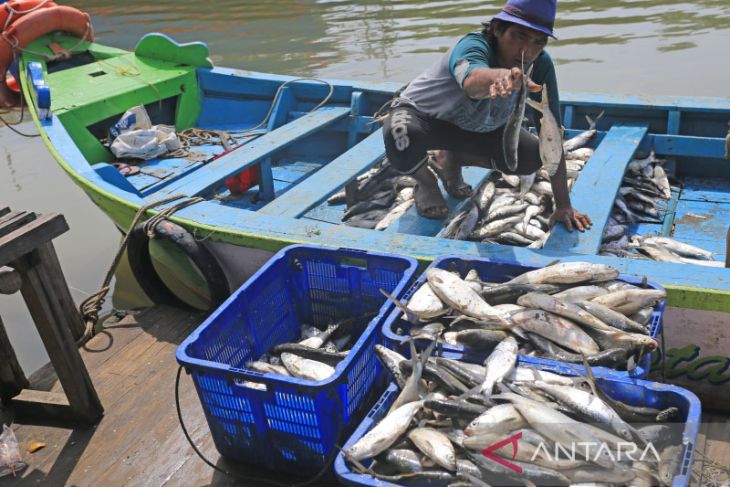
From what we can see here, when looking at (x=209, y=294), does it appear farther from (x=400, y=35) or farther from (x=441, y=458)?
(x=400, y=35)

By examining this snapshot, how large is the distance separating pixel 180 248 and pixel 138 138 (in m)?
2.53

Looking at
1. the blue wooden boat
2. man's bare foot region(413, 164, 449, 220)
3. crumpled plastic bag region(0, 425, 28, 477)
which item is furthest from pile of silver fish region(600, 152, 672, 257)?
crumpled plastic bag region(0, 425, 28, 477)

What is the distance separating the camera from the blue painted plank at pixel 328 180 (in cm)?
449

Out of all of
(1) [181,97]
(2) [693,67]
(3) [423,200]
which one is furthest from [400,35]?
(3) [423,200]

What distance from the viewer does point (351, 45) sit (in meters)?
14.8

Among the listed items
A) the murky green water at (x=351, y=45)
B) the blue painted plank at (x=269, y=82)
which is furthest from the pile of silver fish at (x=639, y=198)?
the murky green water at (x=351, y=45)

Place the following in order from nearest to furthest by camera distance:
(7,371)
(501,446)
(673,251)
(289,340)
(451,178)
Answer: (501,446), (289,340), (7,371), (673,251), (451,178)

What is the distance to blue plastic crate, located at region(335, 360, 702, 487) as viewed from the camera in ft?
7.46

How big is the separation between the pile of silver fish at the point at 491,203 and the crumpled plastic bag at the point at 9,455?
2.55 m

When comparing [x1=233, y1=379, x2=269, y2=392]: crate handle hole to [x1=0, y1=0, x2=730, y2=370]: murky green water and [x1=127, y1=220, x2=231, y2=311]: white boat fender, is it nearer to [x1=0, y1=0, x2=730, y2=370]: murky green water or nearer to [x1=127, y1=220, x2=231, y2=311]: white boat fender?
[x1=127, y1=220, x2=231, y2=311]: white boat fender

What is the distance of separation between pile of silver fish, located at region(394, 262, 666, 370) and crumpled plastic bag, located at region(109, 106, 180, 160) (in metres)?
4.02

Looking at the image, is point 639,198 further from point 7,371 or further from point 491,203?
point 7,371

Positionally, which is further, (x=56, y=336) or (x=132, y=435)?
(x=132, y=435)

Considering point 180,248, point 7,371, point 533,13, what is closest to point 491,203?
point 533,13
